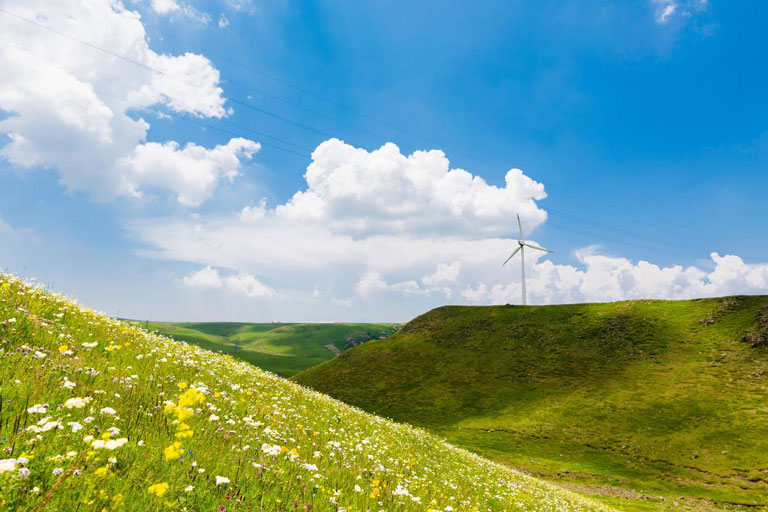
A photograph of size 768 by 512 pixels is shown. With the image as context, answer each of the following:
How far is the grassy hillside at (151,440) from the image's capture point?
3754 mm

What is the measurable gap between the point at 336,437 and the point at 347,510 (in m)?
6.35

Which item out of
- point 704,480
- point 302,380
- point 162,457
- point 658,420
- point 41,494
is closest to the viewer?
point 41,494

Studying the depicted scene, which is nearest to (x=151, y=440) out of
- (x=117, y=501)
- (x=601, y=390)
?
(x=117, y=501)

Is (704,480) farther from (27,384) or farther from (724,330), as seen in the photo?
(27,384)

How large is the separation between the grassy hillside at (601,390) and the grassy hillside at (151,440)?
142 ft

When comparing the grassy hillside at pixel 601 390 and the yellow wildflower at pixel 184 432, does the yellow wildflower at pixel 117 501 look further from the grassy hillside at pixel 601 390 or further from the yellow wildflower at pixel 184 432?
the grassy hillside at pixel 601 390

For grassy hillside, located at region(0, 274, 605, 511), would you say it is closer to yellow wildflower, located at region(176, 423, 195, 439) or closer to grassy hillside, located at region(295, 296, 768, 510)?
yellow wildflower, located at region(176, 423, 195, 439)

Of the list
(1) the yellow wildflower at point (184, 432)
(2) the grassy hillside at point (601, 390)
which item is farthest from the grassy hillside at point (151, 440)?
(2) the grassy hillside at point (601, 390)

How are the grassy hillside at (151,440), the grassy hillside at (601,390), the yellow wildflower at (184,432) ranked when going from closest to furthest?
1. the yellow wildflower at (184,432)
2. the grassy hillside at (151,440)
3. the grassy hillside at (601,390)

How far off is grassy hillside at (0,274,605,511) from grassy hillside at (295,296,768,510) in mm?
43239

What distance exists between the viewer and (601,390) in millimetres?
74000

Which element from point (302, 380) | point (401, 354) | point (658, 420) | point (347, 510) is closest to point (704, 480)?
point (658, 420)

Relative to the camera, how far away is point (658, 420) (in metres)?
60.8

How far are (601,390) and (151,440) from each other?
8570 centimetres
